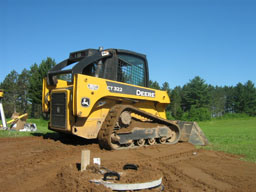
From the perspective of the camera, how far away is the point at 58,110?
665 centimetres

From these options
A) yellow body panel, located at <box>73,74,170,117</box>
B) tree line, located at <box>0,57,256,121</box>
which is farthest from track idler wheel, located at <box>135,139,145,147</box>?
tree line, located at <box>0,57,256,121</box>

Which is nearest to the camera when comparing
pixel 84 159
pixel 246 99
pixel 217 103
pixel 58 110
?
pixel 84 159

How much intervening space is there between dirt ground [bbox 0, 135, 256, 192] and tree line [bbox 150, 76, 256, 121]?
139 ft

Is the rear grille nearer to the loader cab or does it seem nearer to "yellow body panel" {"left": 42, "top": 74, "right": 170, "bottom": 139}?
"yellow body panel" {"left": 42, "top": 74, "right": 170, "bottom": 139}

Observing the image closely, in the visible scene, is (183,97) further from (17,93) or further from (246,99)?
(17,93)

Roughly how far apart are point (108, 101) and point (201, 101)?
6259 centimetres

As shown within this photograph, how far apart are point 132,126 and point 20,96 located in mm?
63509

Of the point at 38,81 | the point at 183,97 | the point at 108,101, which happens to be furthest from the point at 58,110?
the point at 183,97

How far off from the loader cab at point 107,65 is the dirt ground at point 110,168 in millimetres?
2120

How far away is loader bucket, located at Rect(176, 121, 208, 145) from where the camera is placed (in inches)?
359

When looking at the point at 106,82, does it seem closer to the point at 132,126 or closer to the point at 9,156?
the point at 132,126

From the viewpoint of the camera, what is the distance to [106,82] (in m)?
6.71

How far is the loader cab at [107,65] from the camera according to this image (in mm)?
6949

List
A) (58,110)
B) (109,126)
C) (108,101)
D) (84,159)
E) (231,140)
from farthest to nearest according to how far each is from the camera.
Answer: (231,140)
(108,101)
(58,110)
(109,126)
(84,159)
